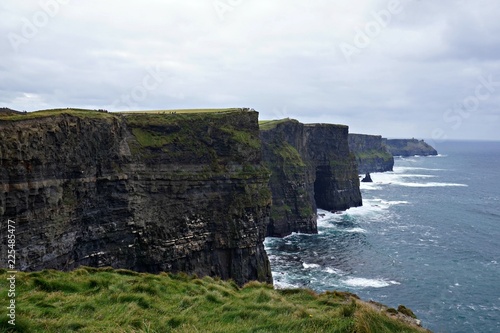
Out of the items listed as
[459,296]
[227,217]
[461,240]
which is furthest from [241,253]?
[461,240]

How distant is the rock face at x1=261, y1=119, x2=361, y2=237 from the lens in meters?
82.6

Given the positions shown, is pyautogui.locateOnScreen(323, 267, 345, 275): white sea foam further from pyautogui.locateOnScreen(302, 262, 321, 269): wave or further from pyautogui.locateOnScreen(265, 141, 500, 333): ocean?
pyautogui.locateOnScreen(302, 262, 321, 269): wave

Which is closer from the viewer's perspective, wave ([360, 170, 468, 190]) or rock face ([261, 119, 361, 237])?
rock face ([261, 119, 361, 237])

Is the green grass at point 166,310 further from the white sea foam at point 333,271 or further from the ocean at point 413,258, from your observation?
the white sea foam at point 333,271

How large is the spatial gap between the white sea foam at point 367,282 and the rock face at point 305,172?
25.7m

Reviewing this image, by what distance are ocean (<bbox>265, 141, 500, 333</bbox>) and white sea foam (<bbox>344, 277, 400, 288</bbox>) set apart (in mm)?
26

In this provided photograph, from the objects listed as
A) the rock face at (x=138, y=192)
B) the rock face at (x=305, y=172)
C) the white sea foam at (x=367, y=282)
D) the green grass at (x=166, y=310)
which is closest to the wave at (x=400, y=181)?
the rock face at (x=305, y=172)

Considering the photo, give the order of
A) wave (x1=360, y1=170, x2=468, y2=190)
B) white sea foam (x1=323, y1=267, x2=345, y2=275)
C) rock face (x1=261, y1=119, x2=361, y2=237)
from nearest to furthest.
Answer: white sea foam (x1=323, y1=267, x2=345, y2=275) < rock face (x1=261, y1=119, x2=361, y2=237) < wave (x1=360, y1=170, x2=468, y2=190)

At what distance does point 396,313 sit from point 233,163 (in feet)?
126

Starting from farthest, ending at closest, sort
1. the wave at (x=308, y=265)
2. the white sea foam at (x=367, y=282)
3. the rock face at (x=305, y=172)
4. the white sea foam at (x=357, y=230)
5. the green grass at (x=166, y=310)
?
1. the white sea foam at (x=357, y=230)
2. the rock face at (x=305, y=172)
3. the wave at (x=308, y=265)
4. the white sea foam at (x=367, y=282)
5. the green grass at (x=166, y=310)

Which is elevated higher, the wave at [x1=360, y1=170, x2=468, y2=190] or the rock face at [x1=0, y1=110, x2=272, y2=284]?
the rock face at [x1=0, y1=110, x2=272, y2=284]

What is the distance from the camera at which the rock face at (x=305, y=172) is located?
271 ft

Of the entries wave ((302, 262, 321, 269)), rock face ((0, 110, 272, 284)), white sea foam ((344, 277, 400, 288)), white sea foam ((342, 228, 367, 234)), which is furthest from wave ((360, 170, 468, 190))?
rock face ((0, 110, 272, 284))

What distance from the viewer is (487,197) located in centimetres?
12444
